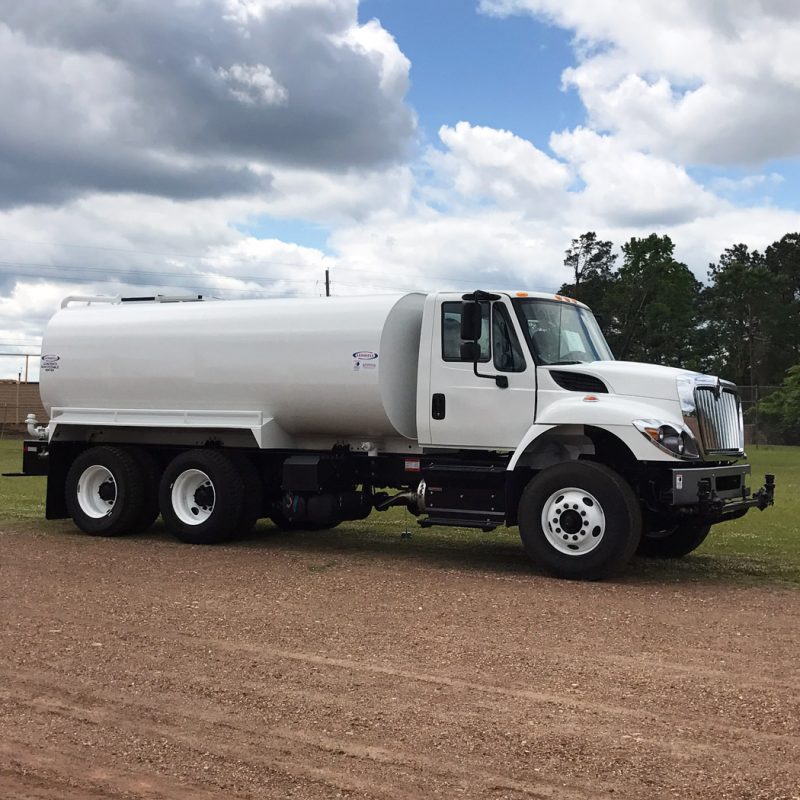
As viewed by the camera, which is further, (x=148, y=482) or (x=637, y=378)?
(x=148, y=482)

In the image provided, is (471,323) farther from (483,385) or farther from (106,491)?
(106,491)

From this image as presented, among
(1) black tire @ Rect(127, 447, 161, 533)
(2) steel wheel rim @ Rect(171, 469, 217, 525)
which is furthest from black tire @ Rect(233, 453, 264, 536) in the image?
(1) black tire @ Rect(127, 447, 161, 533)

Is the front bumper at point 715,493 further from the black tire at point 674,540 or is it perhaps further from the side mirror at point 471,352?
the side mirror at point 471,352

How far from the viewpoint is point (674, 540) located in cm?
1220

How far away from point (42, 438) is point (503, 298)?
7.27 metres

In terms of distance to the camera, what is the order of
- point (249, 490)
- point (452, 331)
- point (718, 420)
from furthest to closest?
point (249, 490) < point (452, 331) < point (718, 420)

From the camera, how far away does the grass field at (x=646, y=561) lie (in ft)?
37.6

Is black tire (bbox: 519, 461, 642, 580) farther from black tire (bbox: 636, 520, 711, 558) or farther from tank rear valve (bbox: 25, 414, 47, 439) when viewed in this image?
tank rear valve (bbox: 25, 414, 47, 439)

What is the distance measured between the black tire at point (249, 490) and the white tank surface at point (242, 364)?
1.79 feet

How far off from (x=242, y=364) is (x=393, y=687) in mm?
7069

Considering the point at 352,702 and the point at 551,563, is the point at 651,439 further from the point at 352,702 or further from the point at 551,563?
the point at 352,702

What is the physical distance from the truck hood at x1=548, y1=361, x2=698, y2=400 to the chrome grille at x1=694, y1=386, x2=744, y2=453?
303 mm

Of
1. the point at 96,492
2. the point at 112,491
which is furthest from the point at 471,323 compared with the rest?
the point at 96,492

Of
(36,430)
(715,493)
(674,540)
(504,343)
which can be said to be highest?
(504,343)
